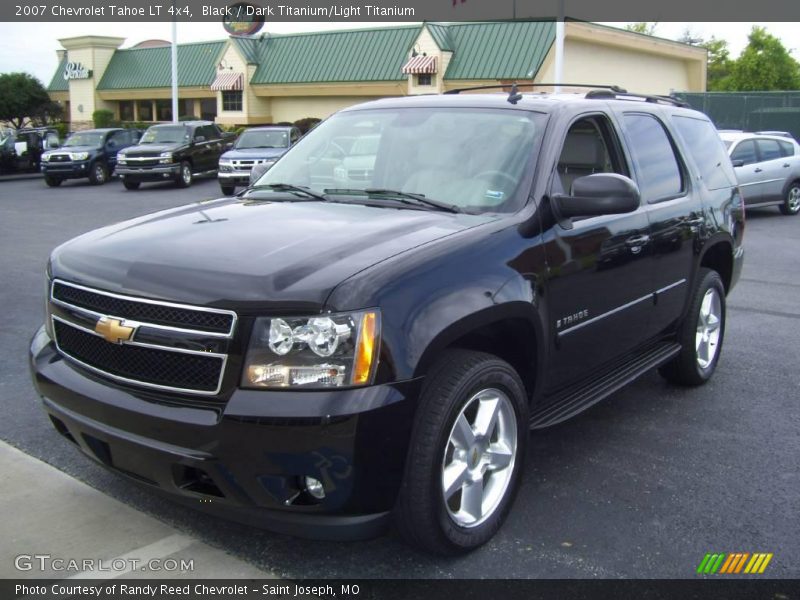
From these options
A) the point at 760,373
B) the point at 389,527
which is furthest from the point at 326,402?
the point at 760,373

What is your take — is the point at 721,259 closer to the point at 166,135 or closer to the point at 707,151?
the point at 707,151

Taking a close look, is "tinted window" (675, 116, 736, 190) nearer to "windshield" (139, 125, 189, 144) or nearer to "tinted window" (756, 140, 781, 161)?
"tinted window" (756, 140, 781, 161)

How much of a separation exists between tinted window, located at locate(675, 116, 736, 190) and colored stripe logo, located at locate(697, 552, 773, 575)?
292 centimetres

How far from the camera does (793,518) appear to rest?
381 cm

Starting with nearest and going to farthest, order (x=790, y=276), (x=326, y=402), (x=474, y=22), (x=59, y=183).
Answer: (x=326, y=402) < (x=790, y=276) < (x=59, y=183) < (x=474, y=22)

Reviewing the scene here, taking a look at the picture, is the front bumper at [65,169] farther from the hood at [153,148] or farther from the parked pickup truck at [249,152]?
the parked pickup truck at [249,152]

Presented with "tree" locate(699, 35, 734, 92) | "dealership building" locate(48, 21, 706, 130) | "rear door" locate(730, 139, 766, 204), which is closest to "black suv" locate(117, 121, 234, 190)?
"dealership building" locate(48, 21, 706, 130)

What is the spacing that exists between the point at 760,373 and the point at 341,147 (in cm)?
361

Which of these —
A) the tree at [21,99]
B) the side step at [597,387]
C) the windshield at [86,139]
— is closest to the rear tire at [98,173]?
the windshield at [86,139]

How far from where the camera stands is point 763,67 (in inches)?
1964

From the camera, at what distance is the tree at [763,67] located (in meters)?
49.8

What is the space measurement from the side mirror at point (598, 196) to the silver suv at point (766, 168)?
1337cm

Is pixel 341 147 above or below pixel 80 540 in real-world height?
above

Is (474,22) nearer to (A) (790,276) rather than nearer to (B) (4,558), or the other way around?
(A) (790,276)
